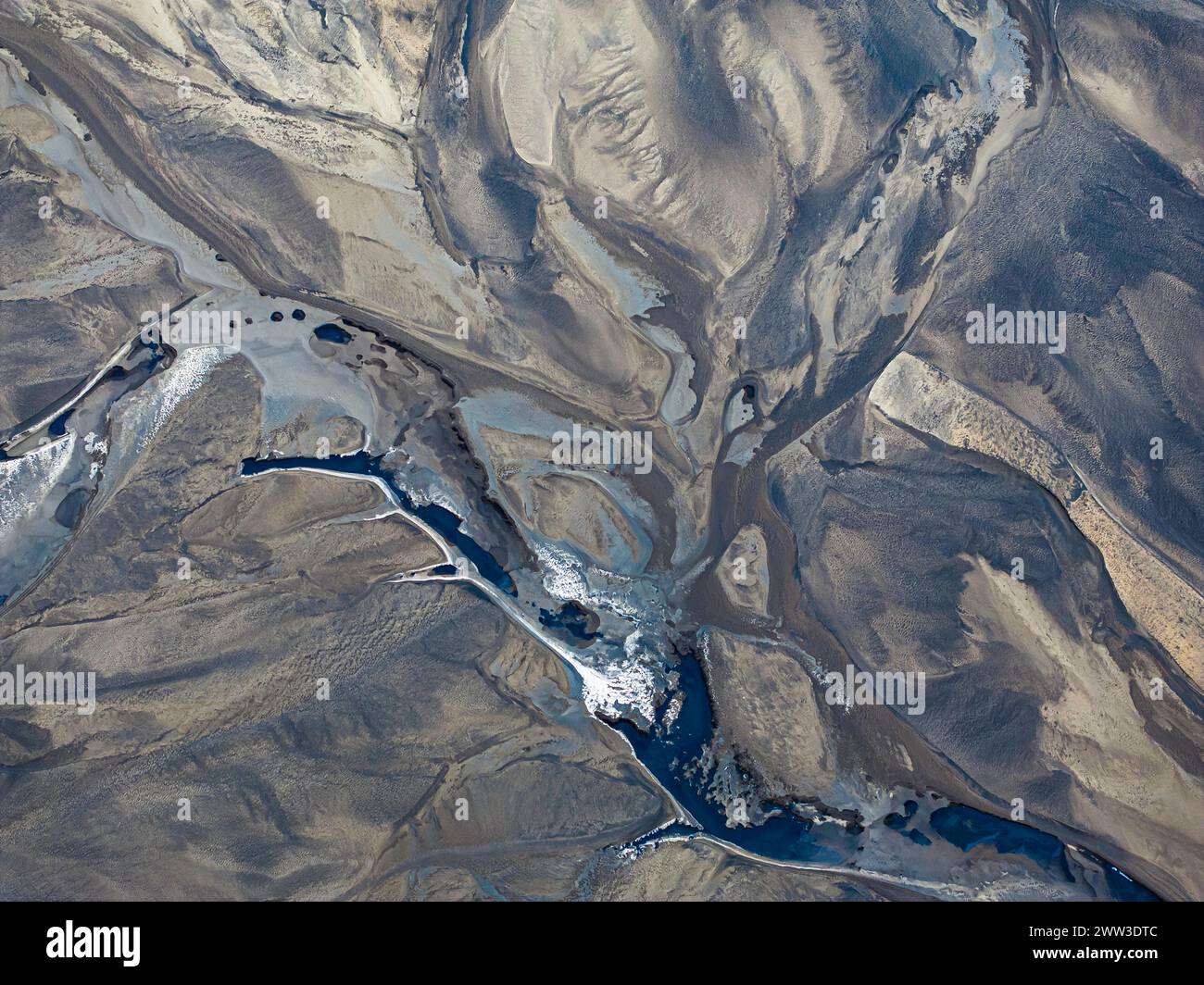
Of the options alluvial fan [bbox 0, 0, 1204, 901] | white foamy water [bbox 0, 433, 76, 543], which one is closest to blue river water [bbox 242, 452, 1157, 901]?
alluvial fan [bbox 0, 0, 1204, 901]

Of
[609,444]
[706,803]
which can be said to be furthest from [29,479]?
[706,803]

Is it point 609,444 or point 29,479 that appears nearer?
point 29,479

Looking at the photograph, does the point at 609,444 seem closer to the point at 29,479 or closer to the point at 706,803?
the point at 706,803

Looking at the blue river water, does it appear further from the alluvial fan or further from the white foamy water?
the white foamy water

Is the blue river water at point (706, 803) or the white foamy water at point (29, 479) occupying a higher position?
the white foamy water at point (29, 479)

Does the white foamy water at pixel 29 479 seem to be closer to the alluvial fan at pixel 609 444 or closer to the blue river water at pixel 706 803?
the alluvial fan at pixel 609 444

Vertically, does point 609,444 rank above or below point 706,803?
above

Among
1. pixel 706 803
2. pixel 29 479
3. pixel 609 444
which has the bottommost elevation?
pixel 706 803

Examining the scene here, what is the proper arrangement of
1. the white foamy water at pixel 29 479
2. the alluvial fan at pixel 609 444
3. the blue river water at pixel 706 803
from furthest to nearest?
the white foamy water at pixel 29 479 → the blue river water at pixel 706 803 → the alluvial fan at pixel 609 444

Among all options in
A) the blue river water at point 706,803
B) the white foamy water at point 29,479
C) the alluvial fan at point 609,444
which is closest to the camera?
the alluvial fan at point 609,444

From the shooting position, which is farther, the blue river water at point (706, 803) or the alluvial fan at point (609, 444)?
the blue river water at point (706, 803)

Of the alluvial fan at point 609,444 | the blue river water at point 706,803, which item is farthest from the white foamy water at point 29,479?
the blue river water at point 706,803

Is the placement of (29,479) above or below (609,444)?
below
